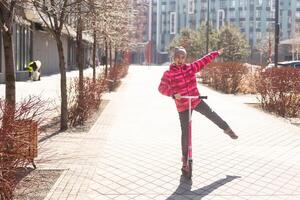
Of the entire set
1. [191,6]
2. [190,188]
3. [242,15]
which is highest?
[191,6]

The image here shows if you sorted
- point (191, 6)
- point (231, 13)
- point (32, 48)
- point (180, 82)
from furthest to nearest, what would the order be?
point (191, 6)
point (231, 13)
point (32, 48)
point (180, 82)

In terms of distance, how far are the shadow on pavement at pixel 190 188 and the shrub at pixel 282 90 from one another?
721 cm

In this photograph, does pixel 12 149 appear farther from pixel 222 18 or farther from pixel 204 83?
pixel 222 18

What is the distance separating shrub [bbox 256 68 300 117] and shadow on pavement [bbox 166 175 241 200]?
721 centimetres

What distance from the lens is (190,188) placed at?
6.11m

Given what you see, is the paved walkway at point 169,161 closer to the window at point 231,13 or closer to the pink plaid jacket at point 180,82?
the pink plaid jacket at point 180,82

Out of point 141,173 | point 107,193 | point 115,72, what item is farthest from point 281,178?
point 115,72

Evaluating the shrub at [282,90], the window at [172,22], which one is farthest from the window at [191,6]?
the shrub at [282,90]

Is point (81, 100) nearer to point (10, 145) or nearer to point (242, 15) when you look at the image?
point (10, 145)

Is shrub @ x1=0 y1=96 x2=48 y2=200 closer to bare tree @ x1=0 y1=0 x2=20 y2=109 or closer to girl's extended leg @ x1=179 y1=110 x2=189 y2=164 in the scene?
bare tree @ x1=0 y1=0 x2=20 y2=109

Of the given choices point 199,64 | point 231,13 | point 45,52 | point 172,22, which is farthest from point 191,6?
point 199,64

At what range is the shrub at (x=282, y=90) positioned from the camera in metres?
13.2

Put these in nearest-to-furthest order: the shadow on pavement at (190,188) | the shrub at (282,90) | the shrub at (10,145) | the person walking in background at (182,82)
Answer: the shrub at (10,145) < the shadow on pavement at (190,188) < the person walking in background at (182,82) < the shrub at (282,90)

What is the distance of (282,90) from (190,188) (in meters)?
7.98
